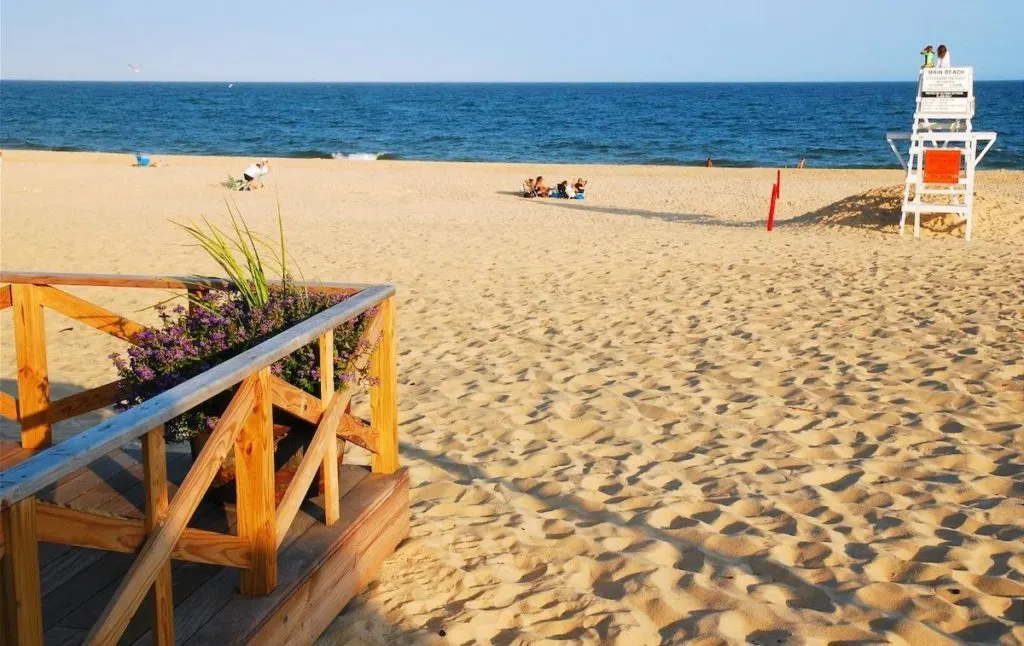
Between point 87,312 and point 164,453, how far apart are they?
2.28 meters

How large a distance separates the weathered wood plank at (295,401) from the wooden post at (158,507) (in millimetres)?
646

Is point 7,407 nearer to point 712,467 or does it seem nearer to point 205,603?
point 205,603

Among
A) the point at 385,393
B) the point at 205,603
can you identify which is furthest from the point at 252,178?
the point at 205,603

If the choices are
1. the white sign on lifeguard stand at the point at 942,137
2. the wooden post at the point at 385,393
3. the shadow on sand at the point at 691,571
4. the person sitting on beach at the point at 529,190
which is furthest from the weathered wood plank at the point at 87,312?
the person sitting on beach at the point at 529,190

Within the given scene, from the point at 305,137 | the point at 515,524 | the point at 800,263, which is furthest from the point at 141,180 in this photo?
the point at 305,137

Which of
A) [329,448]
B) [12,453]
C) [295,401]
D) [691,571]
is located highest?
[295,401]

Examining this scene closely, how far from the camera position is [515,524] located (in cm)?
438

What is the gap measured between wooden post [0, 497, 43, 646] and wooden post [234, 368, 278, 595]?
938 millimetres

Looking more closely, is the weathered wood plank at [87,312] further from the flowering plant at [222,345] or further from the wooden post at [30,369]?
the flowering plant at [222,345]

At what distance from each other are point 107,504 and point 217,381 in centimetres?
134

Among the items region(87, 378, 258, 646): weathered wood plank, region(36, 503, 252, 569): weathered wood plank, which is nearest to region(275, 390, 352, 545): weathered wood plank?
region(36, 503, 252, 569): weathered wood plank

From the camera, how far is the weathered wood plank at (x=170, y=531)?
223 centimetres

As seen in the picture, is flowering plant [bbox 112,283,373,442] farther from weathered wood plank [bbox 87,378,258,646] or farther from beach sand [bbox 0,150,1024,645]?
beach sand [bbox 0,150,1024,645]

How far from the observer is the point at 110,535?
2.31 meters
